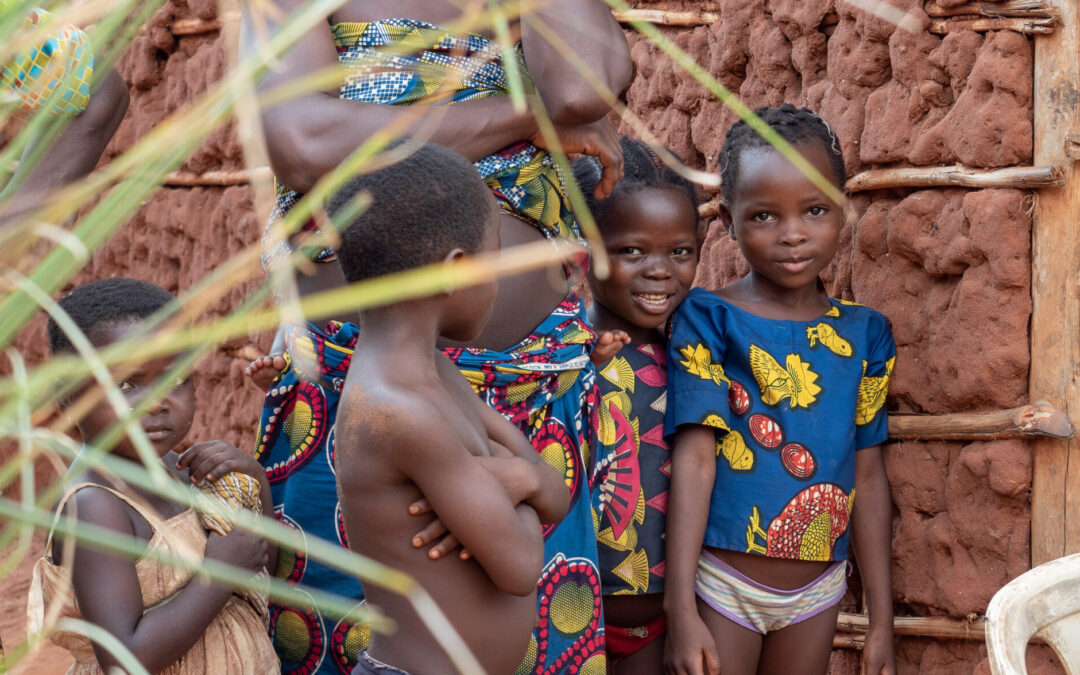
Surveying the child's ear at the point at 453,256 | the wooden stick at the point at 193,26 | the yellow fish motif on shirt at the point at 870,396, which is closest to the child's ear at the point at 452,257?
the child's ear at the point at 453,256

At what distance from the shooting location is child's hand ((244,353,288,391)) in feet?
6.70

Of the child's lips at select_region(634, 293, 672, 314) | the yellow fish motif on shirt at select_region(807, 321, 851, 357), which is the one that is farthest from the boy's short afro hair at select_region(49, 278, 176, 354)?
the yellow fish motif on shirt at select_region(807, 321, 851, 357)

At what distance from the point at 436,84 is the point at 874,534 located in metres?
1.48

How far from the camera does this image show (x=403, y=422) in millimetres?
1595

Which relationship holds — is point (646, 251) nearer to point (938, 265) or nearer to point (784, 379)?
point (784, 379)

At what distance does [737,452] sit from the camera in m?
2.52

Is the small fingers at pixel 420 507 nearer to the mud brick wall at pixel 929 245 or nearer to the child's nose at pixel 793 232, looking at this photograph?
the child's nose at pixel 793 232

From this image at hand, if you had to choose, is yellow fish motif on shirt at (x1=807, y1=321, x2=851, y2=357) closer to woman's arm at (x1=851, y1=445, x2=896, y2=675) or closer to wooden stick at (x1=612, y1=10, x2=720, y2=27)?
woman's arm at (x1=851, y1=445, x2=896, y2=675)

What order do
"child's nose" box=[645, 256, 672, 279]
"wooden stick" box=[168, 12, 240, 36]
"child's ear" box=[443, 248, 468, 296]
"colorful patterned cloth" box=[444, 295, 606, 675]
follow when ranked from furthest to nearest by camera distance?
"wooden stick" box=[168, 12, 240, 36] < "child's nose" box=[645, 256, 672, 279] < "colorful patterned cloth" box=[444, 295, 606, 675] < "child's ear" box=[443, 248, 468, 296]

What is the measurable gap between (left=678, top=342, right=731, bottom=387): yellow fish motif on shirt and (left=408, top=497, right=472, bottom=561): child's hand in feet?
3.26

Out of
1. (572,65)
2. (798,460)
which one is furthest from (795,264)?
(572,65)

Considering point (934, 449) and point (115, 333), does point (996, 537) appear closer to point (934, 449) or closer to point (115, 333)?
point (934, 449)

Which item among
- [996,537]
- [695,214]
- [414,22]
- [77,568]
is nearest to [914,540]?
[996,537]

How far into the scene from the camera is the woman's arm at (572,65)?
6.26ft
